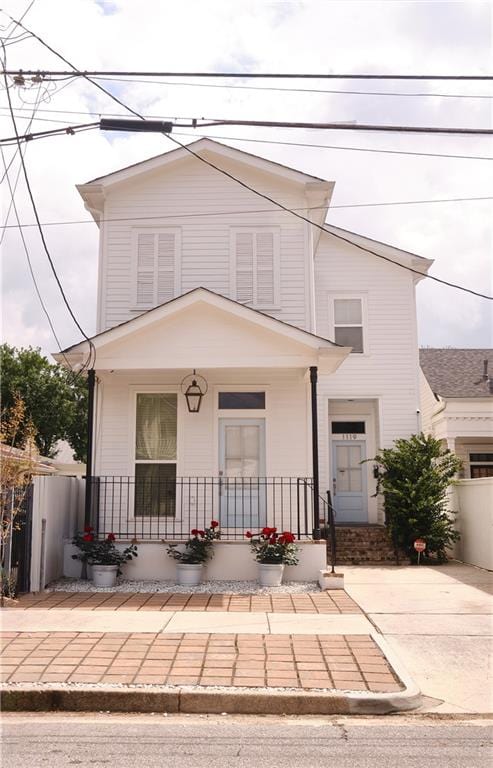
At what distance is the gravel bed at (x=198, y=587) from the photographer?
961 cm

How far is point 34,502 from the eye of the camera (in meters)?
9.48

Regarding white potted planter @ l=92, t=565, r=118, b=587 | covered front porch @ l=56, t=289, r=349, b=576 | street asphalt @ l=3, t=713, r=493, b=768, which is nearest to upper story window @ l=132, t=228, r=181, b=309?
covered front porch @ l=56, t=289, r=349, b=576

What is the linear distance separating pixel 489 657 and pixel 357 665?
144cm

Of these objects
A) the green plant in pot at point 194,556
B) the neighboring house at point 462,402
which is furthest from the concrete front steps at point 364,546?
the green plant in pot at point 194,556

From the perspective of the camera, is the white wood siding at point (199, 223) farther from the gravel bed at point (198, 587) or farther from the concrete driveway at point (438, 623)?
the concrete driveway at point (438, 623)

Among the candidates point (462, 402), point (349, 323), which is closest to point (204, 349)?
point (349, 323)

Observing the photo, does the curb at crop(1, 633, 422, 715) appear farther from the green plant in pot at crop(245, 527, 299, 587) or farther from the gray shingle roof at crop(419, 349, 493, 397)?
the gray shingle roof at crop(419, 349, 493, 397)

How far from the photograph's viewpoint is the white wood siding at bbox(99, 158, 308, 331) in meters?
12.9

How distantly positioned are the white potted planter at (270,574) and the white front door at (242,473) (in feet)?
6.28

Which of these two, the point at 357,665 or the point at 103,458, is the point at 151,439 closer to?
the point at 103,458

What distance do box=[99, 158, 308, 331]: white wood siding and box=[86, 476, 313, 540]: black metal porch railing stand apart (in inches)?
124

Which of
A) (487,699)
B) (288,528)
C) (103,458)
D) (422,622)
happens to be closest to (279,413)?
(288,528)

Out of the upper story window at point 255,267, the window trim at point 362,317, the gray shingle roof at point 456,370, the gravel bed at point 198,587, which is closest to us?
the gravel bed at point 198,587

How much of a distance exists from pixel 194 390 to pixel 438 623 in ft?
19.4
